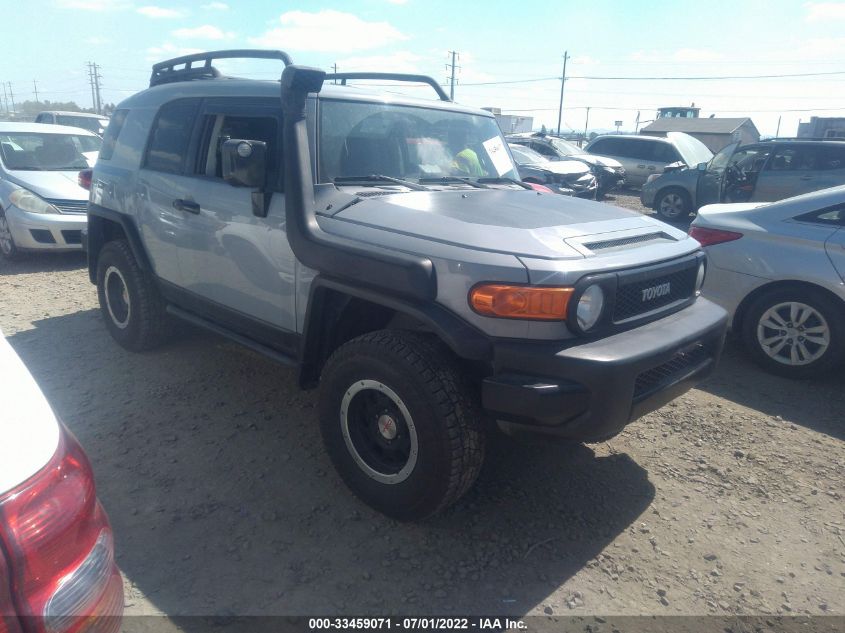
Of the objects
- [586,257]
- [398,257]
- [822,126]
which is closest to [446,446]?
[398,257]

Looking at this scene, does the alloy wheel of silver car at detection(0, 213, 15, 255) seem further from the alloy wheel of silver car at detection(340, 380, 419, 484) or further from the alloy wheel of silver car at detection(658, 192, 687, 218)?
the alloy wheel of silver car at detection(658, 192, 687, 218)

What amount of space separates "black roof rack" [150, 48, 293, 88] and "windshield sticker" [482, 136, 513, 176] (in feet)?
4.61

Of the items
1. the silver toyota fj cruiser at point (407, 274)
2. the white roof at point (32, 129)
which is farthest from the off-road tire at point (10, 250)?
the silver toyota fj cruiser at point (407, 274)

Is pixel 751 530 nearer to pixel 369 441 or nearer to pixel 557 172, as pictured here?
pixel 369 441

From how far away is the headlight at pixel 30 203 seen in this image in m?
7.66

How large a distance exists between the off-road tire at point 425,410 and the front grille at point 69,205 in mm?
6479

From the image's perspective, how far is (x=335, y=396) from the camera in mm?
3045

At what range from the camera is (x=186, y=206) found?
397cm

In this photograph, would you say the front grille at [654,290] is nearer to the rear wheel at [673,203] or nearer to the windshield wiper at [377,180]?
the windshield wiper at [377,180]

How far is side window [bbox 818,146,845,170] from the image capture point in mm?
9453

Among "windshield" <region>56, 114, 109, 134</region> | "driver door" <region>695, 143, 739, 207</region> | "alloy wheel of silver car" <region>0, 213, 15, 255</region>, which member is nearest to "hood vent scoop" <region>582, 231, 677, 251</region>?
"alloy wheel of silver car" <region>0, 213, 15, 255</region>

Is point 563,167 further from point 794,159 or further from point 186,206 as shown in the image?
point 186,206

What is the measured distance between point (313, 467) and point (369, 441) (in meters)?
0.57

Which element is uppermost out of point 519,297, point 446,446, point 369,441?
point 519,297
